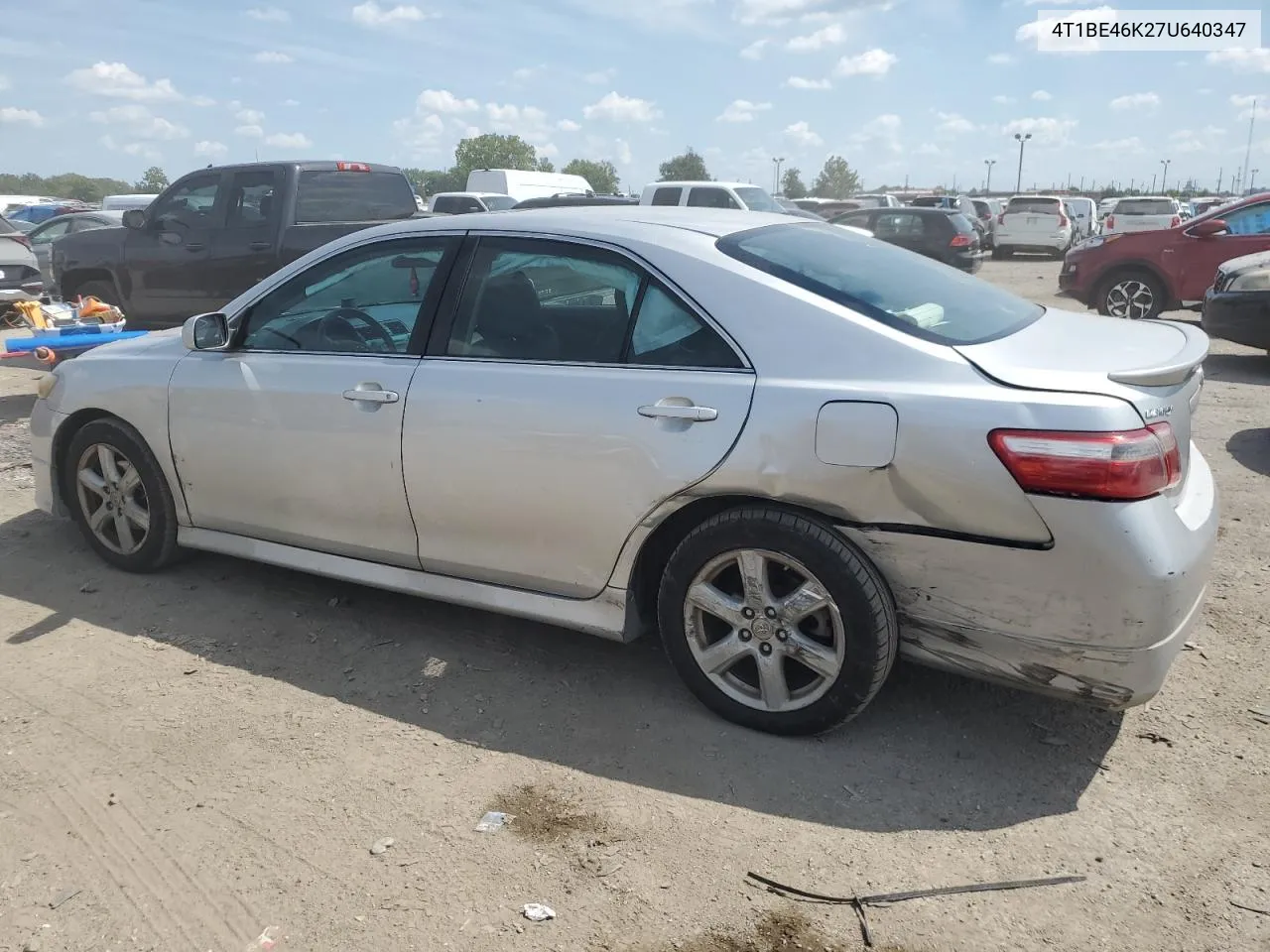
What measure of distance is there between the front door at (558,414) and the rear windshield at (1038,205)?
1045 inches

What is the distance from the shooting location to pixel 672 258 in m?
3.25

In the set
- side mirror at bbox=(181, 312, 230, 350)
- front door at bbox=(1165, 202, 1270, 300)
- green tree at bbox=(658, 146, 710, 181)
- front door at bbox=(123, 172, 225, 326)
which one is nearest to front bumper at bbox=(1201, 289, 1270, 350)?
front door at bbox=(1165, 202, 1270, 300)

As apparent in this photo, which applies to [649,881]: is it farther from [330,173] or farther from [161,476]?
[330,173]

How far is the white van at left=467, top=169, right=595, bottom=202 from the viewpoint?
79.3ft

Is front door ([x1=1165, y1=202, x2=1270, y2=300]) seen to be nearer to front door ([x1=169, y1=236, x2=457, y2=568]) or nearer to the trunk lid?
the trunk lid

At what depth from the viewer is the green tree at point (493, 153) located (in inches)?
3752

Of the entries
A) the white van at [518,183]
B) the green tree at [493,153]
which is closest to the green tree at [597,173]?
the green tree at [493,153]

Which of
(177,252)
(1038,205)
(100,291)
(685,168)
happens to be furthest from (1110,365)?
(685,168)

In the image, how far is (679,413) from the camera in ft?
10.1

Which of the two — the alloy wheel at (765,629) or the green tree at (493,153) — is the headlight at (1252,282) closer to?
the alloy wheel at (765,629)

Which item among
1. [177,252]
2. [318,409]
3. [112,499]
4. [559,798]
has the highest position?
[177,252]

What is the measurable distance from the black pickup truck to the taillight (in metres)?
7.79

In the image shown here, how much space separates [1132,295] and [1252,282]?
128 inches

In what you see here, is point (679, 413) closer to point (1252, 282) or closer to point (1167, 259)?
point (1252, 282)
